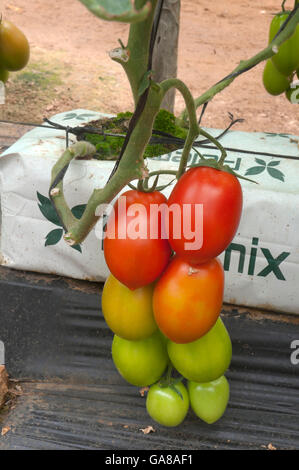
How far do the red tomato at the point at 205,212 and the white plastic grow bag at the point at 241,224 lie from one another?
681 mm

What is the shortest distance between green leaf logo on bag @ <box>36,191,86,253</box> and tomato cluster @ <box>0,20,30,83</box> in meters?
0.45

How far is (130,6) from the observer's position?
1.14ft

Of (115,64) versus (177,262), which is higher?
(115,64)

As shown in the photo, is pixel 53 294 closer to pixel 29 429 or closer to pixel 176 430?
pixel 29 429

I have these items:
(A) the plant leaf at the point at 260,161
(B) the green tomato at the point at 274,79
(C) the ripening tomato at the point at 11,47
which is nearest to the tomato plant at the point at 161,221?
(C) the ripening tomato at the point at 11,47

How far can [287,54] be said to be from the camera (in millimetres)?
1008

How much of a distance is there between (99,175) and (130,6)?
1.06 m

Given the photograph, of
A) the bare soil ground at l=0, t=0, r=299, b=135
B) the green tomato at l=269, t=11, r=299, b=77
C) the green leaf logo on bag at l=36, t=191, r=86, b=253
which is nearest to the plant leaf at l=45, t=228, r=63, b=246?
the green leaf logo on bag at l=36, t=191, r=86, b=253

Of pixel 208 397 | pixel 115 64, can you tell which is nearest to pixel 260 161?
pixel 208 397

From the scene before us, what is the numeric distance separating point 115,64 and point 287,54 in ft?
12.0

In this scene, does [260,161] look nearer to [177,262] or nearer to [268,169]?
[268,169]

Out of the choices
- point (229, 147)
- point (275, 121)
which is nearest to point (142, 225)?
point (229, 147)

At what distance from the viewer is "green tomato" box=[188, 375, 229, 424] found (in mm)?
1007
